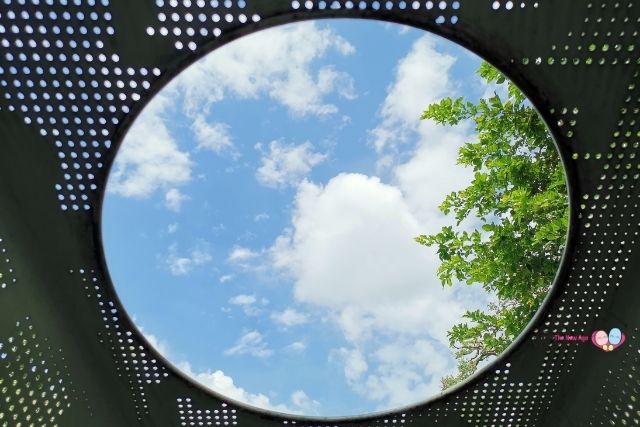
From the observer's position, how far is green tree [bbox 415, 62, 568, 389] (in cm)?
655

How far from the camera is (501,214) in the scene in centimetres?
704

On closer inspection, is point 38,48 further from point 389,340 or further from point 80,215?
point 389,340

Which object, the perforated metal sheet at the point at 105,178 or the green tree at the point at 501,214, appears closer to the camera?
the perforated metal sheet at the point at 105,178

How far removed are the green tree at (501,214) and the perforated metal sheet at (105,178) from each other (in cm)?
202

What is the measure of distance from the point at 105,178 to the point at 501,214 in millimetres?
5294

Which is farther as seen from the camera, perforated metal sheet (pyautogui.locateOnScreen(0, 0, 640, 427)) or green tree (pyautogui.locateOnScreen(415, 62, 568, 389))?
green tree (pyautogui.locateOnScreen(415, 62, 568, 389))

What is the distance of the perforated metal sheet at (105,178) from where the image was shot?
339 centimetres

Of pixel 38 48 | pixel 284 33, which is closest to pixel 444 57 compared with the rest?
pixel 284 33

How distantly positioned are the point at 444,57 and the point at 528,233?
2688mm

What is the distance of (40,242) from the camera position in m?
3.96

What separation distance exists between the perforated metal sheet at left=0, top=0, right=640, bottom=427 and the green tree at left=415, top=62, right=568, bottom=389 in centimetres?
202

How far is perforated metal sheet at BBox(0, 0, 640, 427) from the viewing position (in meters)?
3.39

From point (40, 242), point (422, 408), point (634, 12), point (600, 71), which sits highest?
point (634, 12)

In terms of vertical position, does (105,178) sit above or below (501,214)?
above
